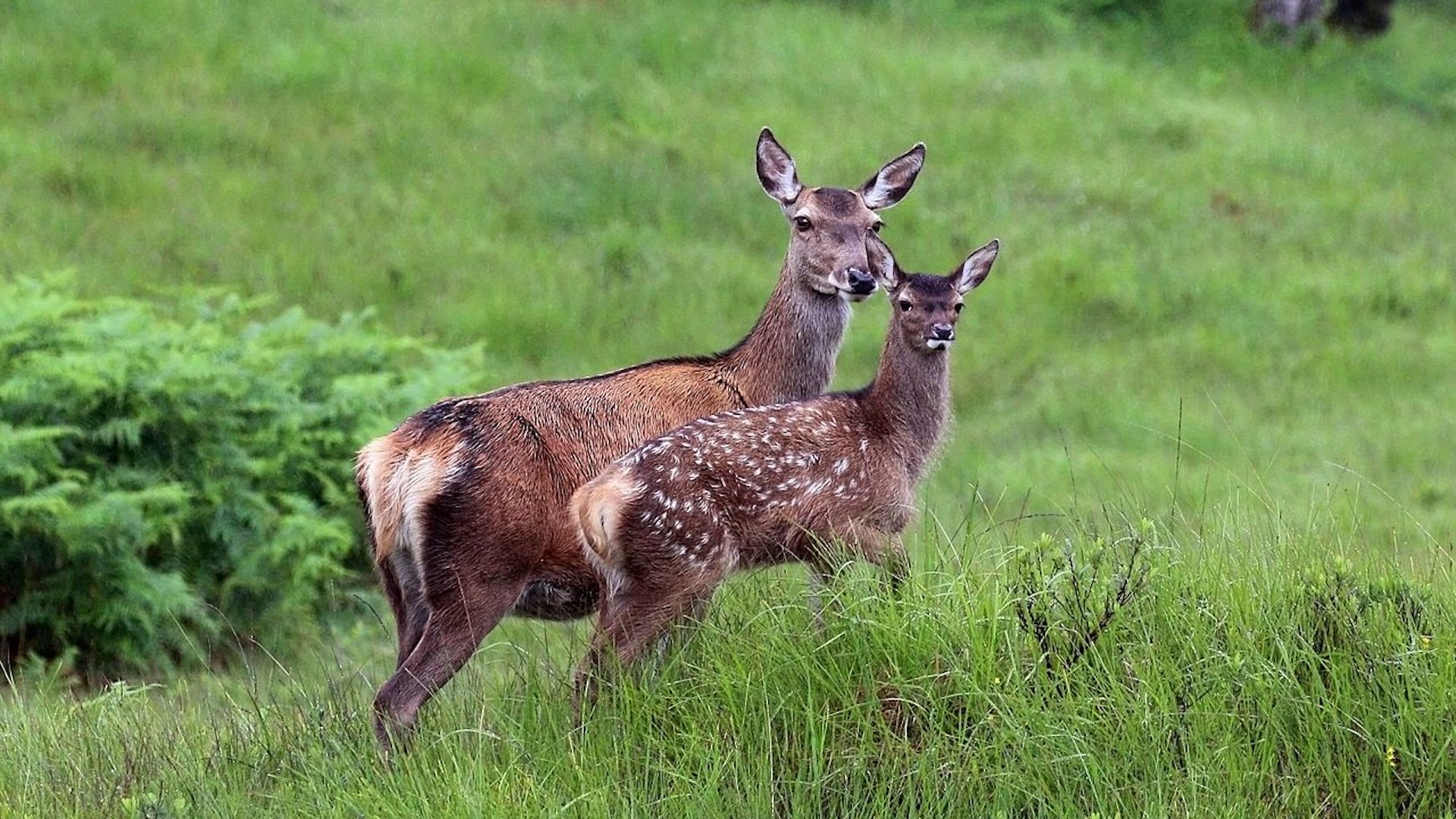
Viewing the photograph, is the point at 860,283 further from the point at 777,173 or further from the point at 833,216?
Result: the point at 777,173

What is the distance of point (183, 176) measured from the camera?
1420 cm

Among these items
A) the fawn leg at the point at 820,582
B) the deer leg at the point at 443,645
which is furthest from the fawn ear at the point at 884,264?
the deer leg at the point at 443,645

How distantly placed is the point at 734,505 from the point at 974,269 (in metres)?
1.55

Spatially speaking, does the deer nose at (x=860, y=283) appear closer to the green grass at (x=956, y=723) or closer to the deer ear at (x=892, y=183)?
the deer ear at (x=892, y=183)

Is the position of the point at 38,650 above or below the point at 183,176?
below

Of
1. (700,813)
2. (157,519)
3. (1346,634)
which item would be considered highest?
(1346,634)

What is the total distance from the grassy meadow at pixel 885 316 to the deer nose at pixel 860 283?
103 centimetres

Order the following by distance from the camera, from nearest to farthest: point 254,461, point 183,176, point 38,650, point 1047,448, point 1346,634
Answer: point 1346,634 < point 38,650 < point 254,461 < point 1047,448 < point 183,176

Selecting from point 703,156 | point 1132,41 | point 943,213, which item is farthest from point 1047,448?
point 1132,41

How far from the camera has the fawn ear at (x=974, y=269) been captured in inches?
260

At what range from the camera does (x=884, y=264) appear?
670 cm

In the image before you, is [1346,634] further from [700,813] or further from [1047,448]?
[1047,448]

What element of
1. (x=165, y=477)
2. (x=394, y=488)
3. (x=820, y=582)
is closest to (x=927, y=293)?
(x=820, y=582)

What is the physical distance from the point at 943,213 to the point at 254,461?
702 centimetres
